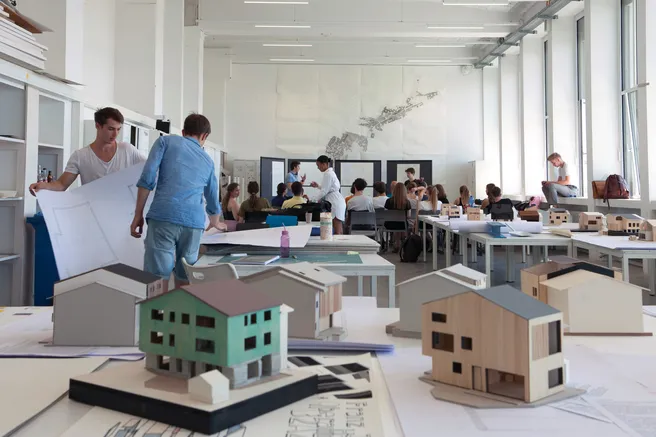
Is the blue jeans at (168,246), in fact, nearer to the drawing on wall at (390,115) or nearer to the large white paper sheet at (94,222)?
the large white paper sheet at (94,222)

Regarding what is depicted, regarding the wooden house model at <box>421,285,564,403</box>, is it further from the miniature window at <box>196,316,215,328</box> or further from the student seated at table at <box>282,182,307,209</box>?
the student seated at table at <box>282,182,307,209</box>

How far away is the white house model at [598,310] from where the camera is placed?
4.34 ft

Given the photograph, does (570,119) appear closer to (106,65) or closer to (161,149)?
(106,65)

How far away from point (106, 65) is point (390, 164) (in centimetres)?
792

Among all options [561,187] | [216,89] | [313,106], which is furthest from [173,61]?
[561,187]

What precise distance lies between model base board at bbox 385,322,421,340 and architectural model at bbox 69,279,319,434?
453 mm

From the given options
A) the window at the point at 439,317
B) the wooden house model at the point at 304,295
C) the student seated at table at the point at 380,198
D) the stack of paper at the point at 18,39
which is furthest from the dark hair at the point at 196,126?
the student seated at table at the point at 380,198

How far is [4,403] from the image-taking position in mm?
862

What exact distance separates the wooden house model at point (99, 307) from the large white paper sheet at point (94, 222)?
171 centimetres

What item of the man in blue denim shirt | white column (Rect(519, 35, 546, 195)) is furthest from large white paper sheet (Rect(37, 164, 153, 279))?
white column (Rect(519, 35, 546, 195))

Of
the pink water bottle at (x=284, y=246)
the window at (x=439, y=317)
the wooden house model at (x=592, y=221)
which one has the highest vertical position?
the wooden house model at (x=592, y=221)

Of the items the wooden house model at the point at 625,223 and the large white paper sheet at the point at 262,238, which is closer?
the large white paper sheet at the point at 262,238

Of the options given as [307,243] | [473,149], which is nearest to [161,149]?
[307,243]

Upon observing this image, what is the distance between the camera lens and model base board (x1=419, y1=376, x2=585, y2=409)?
2.80 feet
